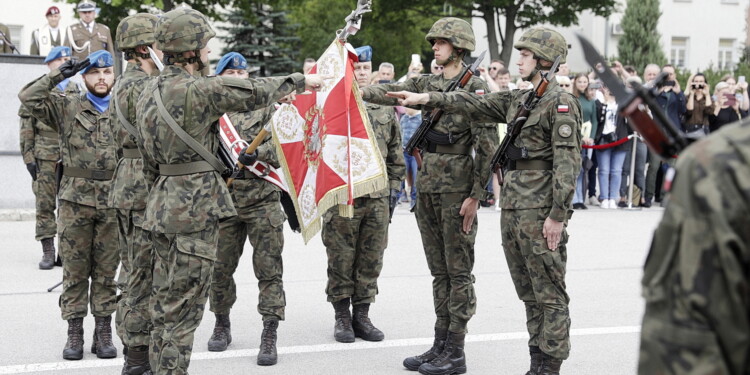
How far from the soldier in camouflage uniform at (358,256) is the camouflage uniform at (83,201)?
165 centimetres

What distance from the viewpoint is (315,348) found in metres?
6.38

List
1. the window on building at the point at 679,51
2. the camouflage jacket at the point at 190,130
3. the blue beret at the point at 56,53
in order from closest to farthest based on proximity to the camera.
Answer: the camouflage jacket at the point at 190,130, the blue beret at the point at 56,53, the window on building at the point at 679,51

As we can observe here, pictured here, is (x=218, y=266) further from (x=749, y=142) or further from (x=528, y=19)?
(x=528, y=19)

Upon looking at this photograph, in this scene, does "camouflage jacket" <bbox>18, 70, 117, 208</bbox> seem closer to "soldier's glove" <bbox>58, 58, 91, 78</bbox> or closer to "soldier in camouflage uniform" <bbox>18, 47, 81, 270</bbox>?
"soldier's glove" <bbox>58, 58, 91, 78</bbox>

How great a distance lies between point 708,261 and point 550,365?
12.2 ft

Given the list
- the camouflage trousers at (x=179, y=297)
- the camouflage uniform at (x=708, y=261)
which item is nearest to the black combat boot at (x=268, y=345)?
the camouflage trousers at (x=179, y=297)

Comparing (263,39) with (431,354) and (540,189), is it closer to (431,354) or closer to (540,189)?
(431,354)

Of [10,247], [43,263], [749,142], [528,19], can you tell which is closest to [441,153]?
[749,142]

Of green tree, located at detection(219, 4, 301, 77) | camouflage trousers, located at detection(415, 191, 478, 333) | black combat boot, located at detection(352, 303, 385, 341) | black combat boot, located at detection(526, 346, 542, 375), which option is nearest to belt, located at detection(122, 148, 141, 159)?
camouflage trousers, located at detection(415, 191, 478, 333)

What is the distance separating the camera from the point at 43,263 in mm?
9133

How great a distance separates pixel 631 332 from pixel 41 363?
444 centimetres

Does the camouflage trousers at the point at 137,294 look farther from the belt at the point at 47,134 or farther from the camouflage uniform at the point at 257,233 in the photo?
the belt at the point at 47,134

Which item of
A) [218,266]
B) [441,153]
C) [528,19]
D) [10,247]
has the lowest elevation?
[10,247]

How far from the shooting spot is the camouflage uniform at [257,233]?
6254mm
